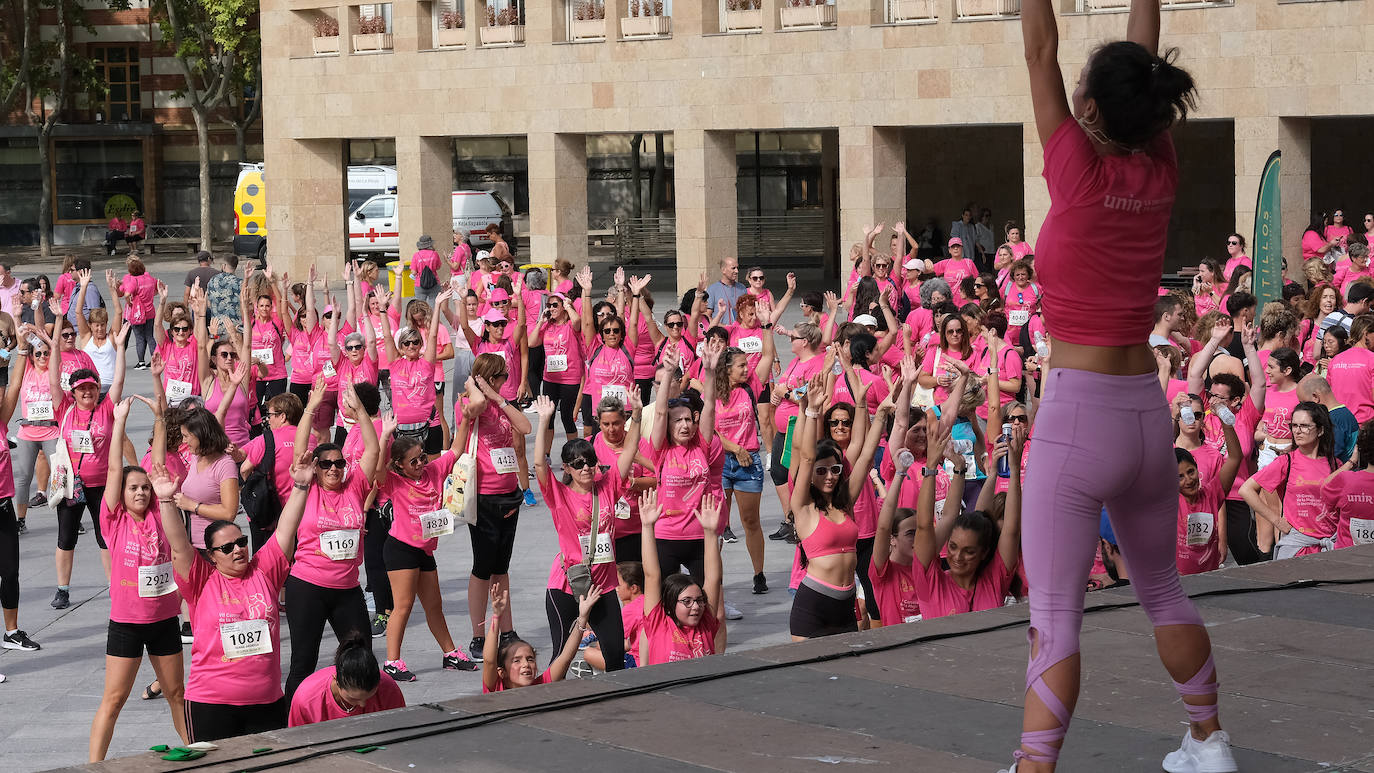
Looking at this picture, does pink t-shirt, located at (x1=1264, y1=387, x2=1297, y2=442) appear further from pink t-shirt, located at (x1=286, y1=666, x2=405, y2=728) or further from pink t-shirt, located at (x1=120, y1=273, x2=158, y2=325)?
pink t-shirt, located at (x1=120, y1=273, x2=158, y2=325)

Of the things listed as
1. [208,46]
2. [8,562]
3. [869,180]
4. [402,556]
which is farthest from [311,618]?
[208,46]

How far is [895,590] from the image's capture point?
7.75 metres

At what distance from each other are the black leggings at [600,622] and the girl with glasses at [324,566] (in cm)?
94

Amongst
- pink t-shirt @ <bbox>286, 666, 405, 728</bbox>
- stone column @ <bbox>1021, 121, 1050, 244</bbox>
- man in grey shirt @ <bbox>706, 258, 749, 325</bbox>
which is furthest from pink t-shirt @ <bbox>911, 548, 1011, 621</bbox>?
stone column @ <bbox>1021, 121, 1050, 244</bbox>

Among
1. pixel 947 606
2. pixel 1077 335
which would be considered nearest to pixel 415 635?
pixel 947 606

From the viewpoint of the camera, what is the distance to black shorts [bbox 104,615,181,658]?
26.6 ft

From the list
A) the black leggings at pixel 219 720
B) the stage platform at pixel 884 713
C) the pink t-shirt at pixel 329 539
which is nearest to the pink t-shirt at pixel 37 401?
the pink t-shirt at pixel 329 539

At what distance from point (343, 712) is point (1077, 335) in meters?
3.74

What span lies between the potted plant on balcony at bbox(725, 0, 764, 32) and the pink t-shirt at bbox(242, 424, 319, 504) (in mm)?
20240

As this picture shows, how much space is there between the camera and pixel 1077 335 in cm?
412

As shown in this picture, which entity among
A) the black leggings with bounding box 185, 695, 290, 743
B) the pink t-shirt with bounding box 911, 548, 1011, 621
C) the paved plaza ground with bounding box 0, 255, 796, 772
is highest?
the pink t-shirt with bounding box 911, 548, 1011, 621

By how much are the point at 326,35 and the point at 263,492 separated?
2698cm

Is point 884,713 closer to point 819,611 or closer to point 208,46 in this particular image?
point 819,611

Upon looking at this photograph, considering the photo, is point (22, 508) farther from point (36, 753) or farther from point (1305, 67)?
point (1305, 67)
